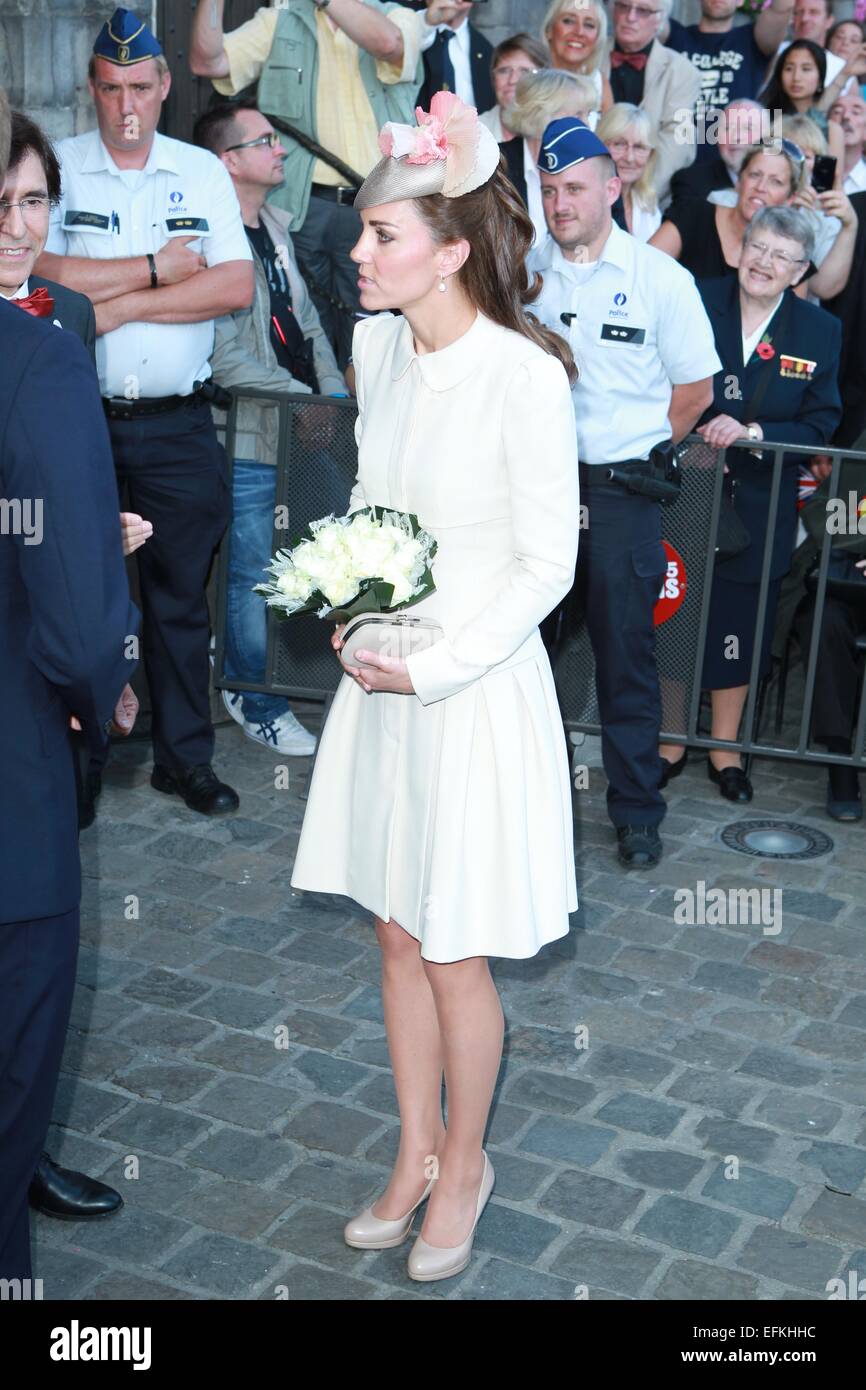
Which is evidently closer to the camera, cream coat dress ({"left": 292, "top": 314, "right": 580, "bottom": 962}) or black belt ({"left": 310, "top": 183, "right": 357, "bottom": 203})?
cream coat dress ({"left": 292, "top": 314, "right": 580, "bottom": 962})

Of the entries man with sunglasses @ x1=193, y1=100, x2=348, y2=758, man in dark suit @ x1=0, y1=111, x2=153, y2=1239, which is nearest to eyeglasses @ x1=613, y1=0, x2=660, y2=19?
man with sunglasses @ x1=193, y1=100, x2=348, y2=758

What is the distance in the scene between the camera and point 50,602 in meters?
2.89

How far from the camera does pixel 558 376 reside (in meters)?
3.74

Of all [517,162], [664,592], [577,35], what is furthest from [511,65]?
[664,592]

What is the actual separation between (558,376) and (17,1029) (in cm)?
180

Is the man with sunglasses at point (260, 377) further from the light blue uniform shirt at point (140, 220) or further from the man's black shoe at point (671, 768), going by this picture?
the man's black shoe at point (671, 768)

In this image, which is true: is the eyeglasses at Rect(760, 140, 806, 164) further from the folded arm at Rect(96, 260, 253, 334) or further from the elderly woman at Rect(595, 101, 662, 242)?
the folded arm at Rect(96, 260, 253, 334)

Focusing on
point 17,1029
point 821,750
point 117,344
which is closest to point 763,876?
point 821,750

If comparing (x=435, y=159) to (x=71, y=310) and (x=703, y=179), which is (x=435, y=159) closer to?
(x=71, y=310)

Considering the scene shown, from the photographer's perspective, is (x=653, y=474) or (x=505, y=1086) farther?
(x=653, y=474)

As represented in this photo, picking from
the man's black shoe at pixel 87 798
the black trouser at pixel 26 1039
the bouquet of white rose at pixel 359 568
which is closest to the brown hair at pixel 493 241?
the bouquet of white rose at pixel 359 568

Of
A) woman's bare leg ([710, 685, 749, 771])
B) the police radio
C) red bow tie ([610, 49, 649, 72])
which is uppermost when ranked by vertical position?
red bow tie ([610, 49, 649, 72])

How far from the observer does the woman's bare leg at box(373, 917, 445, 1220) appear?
13.5 ft

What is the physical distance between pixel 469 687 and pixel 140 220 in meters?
3.53
